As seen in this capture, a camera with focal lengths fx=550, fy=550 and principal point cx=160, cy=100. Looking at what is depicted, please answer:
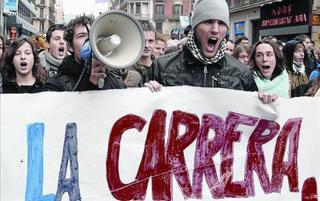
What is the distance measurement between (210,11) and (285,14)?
2277 cm

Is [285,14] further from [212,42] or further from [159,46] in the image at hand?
[212,42]

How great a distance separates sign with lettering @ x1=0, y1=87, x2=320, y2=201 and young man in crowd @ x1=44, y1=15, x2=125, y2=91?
0.10 m

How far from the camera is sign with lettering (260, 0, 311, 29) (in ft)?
74.8

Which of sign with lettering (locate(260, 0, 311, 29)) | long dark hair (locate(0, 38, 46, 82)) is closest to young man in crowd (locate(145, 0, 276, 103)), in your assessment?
long dark hair (locate(0, 38, 46, 82))

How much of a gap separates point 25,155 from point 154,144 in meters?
0.63

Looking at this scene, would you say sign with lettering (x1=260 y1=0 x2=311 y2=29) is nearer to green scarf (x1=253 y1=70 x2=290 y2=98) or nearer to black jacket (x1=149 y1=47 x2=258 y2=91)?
green scarf (x1=253 y1=70 x2=290 y2=98)

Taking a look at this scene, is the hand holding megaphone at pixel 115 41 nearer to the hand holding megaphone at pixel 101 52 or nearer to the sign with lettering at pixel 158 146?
the hand holding megaphone at pixel 101 52

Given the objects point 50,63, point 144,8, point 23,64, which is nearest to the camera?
point 23,64

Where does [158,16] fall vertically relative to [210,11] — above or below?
above

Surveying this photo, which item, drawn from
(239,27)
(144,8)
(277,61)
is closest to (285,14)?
(239,27)

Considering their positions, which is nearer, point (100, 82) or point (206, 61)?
point (100, 82)

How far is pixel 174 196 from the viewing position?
2.72m

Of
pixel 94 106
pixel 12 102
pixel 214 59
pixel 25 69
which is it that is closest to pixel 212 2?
pixel 214 59

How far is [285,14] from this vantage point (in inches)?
975
